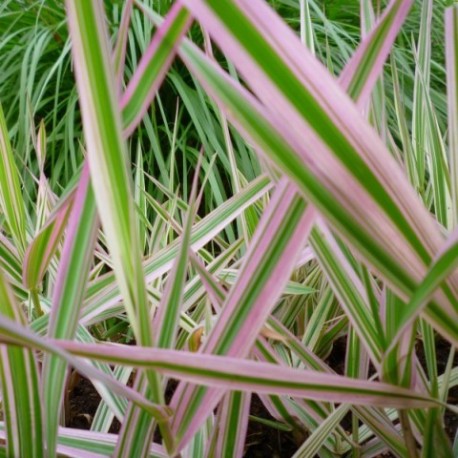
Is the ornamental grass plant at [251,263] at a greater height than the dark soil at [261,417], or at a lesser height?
greater

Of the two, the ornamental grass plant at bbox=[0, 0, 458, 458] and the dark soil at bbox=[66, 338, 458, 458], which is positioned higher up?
the ornamental grass plant at bbox=[0, 0, 458, 458]

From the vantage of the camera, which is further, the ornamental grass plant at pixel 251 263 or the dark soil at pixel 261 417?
the dark soil at pixel 261 417

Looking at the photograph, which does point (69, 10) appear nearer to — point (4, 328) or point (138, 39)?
point (4, 328)

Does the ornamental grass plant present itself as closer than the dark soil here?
Yes

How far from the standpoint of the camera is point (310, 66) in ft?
0.86

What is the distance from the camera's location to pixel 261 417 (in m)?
0.68

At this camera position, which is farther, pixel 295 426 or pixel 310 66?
pixel 295 426

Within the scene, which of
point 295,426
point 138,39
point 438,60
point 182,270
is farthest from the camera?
point 438,60

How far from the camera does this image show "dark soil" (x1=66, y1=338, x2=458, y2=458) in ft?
2.05

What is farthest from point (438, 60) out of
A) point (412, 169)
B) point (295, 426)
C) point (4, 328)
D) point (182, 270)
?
point (4, 328)

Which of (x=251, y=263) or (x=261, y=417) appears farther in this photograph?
(x=261, y=417)

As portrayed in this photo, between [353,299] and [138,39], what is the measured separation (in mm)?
1239

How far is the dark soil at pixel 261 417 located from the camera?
0.63 metres

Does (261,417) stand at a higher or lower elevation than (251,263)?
lower
